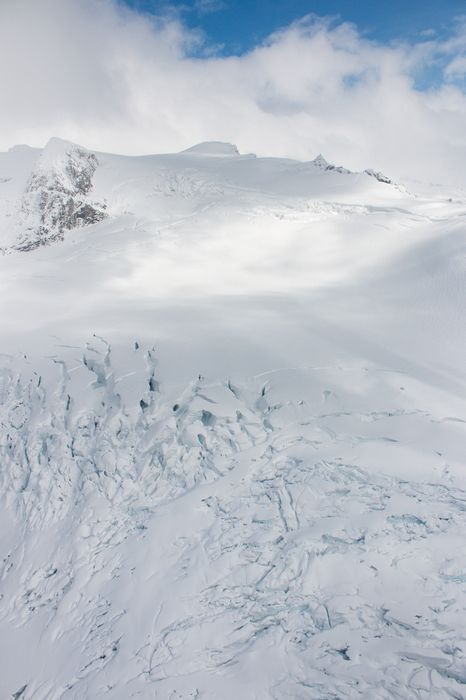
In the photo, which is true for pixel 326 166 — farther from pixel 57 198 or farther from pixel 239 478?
pixel 239 478

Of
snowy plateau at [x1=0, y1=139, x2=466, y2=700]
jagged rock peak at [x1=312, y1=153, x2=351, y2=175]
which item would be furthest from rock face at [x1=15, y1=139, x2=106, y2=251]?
jagged rock peak at [x1=312, y1=153, x2=351, y2=175]

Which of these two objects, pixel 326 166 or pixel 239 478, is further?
pixel 326 166

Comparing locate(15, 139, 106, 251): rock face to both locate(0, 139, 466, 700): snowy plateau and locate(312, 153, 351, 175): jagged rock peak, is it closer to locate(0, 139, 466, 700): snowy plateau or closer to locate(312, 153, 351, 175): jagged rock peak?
locate(0, 139, 466, 700): snowy plateau

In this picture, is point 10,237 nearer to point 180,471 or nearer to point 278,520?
point 180,471

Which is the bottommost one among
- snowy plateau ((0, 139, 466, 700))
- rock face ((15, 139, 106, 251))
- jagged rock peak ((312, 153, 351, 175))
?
snowy plateau ((0, 139, 466, 700))

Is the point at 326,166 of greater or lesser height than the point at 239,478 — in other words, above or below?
above

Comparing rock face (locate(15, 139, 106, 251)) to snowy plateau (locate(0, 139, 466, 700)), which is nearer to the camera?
snowy plateau (locate(0, 139, 466, 700))

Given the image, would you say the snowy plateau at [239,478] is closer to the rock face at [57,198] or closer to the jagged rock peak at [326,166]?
the rock face at [57,198]

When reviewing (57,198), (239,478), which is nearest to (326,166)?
(57,198)
